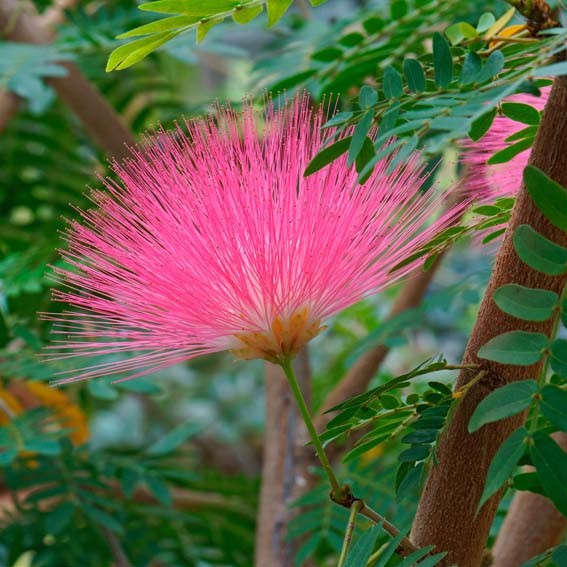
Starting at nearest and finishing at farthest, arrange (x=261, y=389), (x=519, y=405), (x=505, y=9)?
(x=519, y=405), (x=505, y=9), (x=261, y=389)

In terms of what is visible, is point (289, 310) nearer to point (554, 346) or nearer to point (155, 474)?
point (554, 346)

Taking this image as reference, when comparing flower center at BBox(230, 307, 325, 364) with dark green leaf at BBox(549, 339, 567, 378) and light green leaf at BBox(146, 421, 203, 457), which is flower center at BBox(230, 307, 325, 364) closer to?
dark green leaf at BBox(549, 339, 567, 378)

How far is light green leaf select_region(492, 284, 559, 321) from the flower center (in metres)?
0.11

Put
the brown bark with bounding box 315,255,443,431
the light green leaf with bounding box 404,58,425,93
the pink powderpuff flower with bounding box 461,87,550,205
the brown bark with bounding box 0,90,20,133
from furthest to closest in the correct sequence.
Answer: the brown bark with bounding box 0,90,20,133 → the brown bark with bounding box 315,255,443,431 → the pink powderpuff flower with bounding box 461,87,550,205 → the light green leaf with bounding box 404,58,425,93

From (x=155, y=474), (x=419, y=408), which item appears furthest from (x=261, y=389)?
(x=419, y=408)

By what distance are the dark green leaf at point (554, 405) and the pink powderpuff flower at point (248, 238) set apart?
0.12m

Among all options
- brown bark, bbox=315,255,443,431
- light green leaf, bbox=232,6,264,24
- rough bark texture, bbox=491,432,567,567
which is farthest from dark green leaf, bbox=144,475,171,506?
light green leaf, bbox=232,6,264,24

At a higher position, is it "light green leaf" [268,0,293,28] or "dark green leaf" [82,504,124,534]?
"light green leaf" [268,0,293,28]

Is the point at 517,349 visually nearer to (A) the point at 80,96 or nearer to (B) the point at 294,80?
(B) the point at 294,80

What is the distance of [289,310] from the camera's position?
460 millimetres

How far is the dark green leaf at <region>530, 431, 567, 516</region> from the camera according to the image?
0.36 meters

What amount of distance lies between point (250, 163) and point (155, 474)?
1.96 ft

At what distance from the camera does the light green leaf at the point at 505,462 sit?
1.19 ft

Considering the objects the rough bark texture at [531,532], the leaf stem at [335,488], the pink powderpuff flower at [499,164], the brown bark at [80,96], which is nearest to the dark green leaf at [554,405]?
the leaf stem at [335,488]
